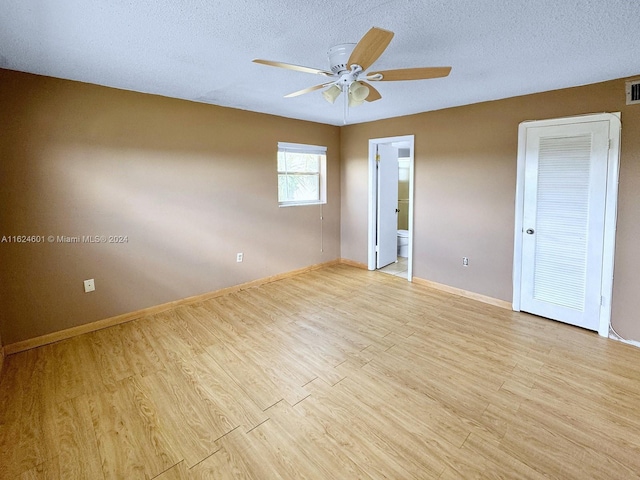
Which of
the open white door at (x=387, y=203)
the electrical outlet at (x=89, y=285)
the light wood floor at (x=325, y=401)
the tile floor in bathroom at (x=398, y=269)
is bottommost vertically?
the light wood floor at (x=325, y=401)

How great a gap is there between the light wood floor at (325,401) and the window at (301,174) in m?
2.11

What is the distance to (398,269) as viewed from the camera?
523 cm

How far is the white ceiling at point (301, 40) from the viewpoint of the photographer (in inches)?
65.9

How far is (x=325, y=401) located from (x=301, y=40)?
2.37 m

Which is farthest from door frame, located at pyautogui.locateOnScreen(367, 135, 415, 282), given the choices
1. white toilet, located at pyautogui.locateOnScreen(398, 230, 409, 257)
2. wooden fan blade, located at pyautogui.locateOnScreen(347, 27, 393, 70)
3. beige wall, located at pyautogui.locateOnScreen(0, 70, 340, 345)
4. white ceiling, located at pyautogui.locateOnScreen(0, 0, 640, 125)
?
wooden fan blade, located at pyautogui.locateOnScreen(347, 27, 393, 70)

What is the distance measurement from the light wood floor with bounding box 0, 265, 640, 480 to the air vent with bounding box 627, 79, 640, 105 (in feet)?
6.86

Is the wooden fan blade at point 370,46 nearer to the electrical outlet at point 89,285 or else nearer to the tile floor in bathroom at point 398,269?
the electrical outlet at point 89,285

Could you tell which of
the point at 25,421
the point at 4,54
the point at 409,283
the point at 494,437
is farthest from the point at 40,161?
→ the point at 409,283

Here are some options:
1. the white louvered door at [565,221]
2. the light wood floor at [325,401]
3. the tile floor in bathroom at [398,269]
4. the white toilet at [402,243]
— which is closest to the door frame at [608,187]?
the white louvered door at [565,221]

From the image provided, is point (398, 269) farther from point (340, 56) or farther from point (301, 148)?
point (340, 56)

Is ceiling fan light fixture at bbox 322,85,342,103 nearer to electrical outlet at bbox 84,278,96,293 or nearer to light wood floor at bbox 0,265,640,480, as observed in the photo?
light wood floor at bbox 0,265,640,480

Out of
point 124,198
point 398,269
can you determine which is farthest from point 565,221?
point 124,198

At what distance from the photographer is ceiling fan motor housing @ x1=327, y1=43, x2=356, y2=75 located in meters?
2.02

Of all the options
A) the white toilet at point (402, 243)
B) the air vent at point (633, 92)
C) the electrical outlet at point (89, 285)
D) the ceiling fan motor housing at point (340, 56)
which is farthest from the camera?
the white toilet at point (402, 243)
